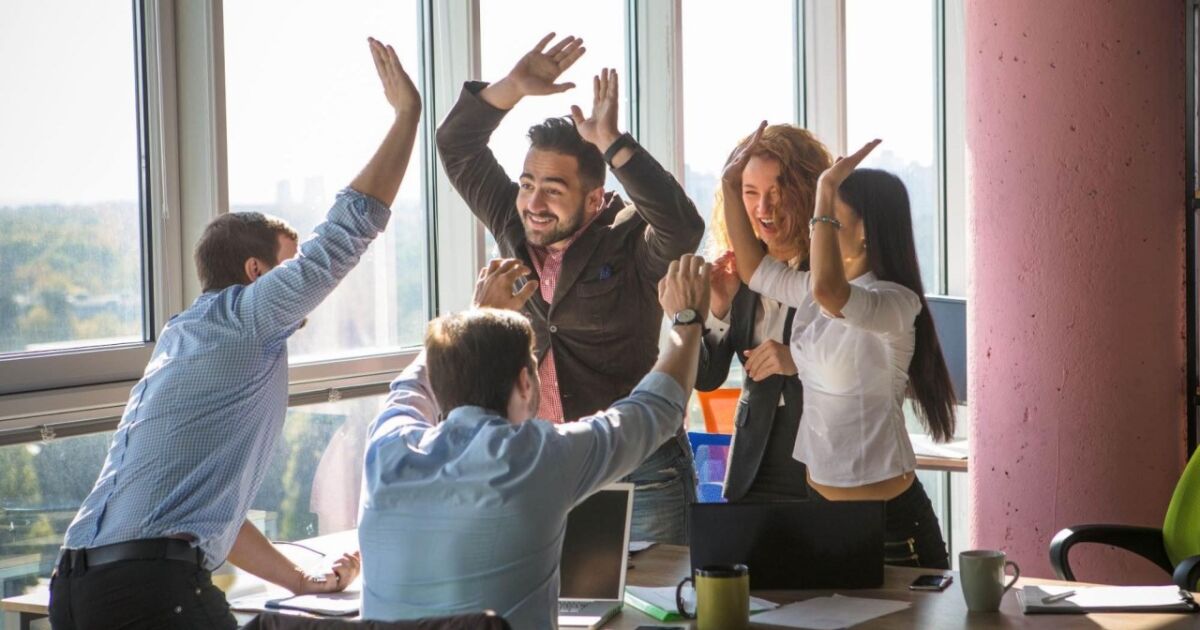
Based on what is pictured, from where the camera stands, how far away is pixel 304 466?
12.4 feet

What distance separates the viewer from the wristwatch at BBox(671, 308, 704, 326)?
8.07 feet

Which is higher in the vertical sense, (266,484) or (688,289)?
(688,289)

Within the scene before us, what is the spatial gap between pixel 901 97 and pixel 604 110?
343cm

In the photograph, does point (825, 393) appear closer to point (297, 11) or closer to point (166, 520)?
point (166, 520)

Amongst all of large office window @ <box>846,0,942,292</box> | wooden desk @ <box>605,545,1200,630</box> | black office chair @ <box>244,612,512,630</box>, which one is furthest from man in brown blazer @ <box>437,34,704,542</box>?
large office window @ <box>846,0,942,292</box>

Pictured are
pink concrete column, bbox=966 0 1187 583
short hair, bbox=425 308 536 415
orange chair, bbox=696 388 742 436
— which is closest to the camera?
short hair, bbox=425 308 536 415

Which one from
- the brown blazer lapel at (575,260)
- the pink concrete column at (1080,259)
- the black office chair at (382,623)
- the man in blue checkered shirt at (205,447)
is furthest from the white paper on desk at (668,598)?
the pink concrete column at (1080,259)

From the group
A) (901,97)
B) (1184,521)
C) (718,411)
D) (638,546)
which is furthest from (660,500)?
(901,97)

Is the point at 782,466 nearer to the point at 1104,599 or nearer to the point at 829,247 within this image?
the point at 829,247

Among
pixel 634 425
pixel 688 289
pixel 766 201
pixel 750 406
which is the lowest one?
pixel 750 406

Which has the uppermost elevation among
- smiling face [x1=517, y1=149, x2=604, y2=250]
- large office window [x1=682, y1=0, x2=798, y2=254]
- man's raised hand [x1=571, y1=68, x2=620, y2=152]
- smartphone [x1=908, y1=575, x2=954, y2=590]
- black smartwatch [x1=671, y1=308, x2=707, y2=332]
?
large office window [x1=682, y1=0, x2=798, y2=254]

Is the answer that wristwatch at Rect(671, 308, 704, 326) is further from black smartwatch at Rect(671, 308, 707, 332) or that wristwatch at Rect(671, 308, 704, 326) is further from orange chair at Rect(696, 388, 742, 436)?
orange chair at Rect(696, 388, 742, 436)

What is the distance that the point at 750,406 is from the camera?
11.3 ft

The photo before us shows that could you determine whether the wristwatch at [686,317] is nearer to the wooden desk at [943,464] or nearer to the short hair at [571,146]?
the short hair at [571,146]
